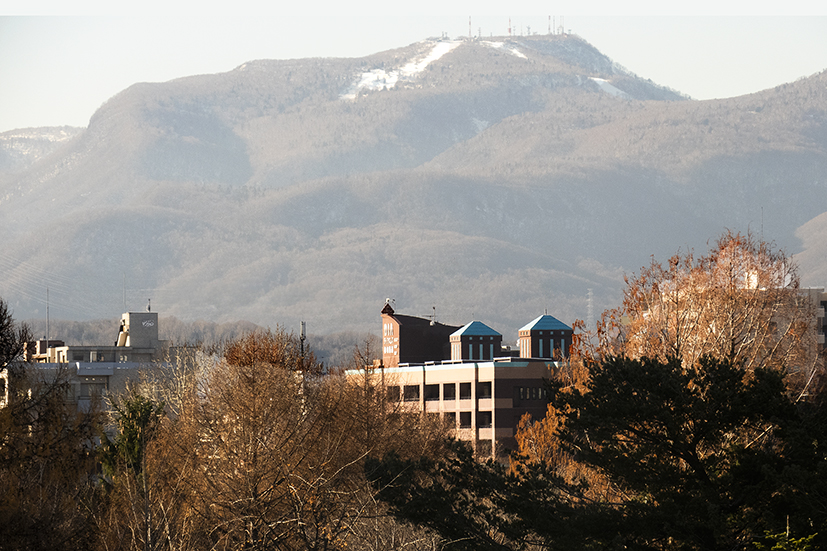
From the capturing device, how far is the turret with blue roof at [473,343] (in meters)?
147

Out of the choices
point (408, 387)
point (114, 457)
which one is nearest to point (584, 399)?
point (114, 457)

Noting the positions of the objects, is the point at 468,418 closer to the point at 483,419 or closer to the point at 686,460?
the point at 483,419

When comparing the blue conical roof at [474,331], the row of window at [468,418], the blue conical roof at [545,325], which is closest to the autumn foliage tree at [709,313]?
the row of window at [468,418]

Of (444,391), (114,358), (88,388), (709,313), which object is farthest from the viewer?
(114,358)

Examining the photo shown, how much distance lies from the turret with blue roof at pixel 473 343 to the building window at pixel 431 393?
10.4m

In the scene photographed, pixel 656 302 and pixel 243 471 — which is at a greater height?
pixel 656 302

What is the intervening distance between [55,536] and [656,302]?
123ft

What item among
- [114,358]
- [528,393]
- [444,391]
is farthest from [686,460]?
[114,358]

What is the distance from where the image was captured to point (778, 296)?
245 ft

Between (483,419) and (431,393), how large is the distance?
9.20 metres

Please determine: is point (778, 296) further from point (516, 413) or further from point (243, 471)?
point (516, 413)

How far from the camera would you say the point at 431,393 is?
137125 millimetres

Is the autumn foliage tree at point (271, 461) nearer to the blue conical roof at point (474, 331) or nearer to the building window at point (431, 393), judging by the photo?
the building window at point (431, 393)

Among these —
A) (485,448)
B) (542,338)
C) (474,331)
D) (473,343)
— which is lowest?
(485,448)
